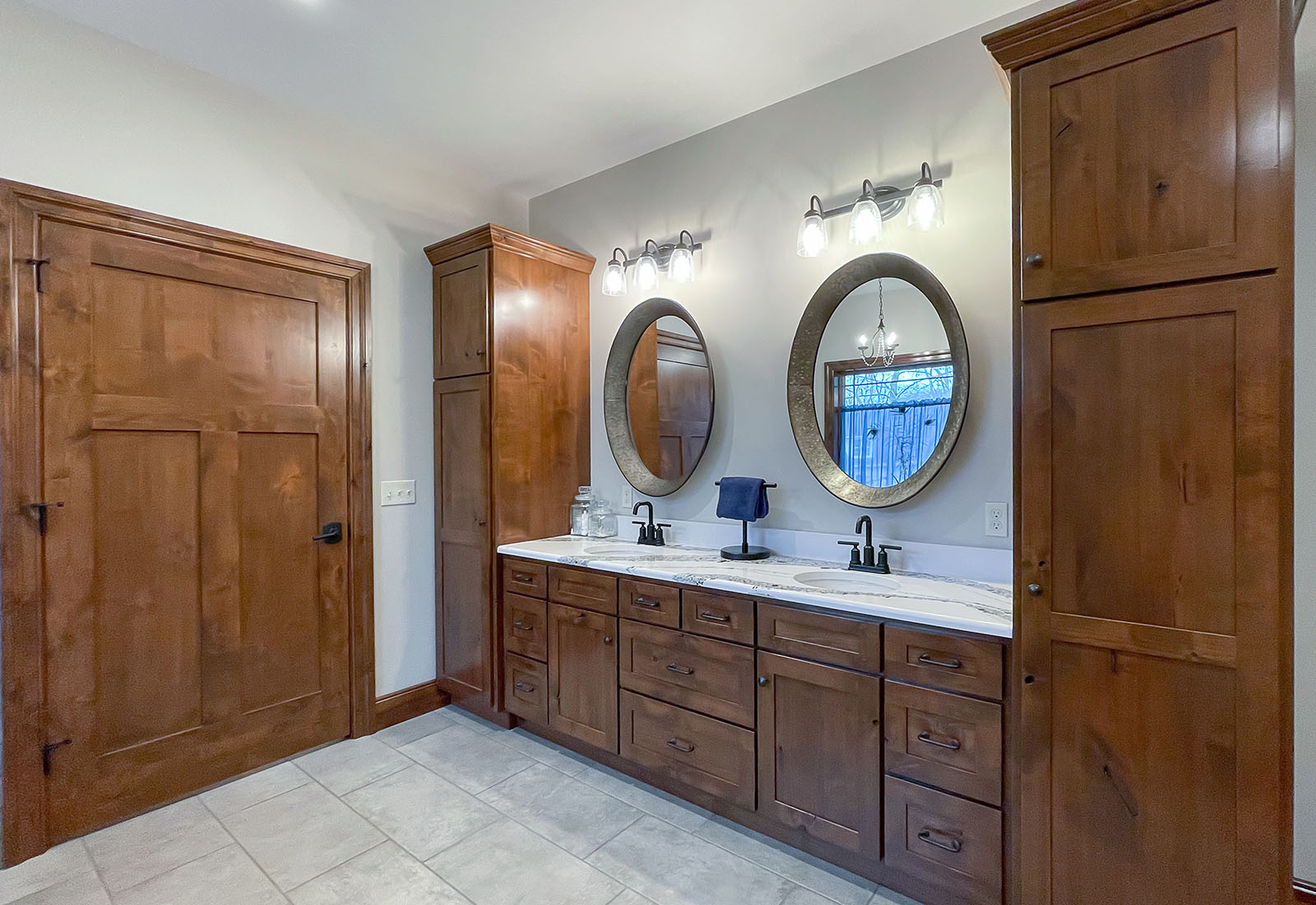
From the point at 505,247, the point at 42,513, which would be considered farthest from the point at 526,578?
the point at 42,513

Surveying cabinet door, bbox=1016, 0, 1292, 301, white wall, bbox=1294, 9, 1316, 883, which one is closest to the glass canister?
cabinet door, bbox=1016, 0, 1292, 301

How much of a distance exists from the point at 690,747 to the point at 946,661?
986 mm

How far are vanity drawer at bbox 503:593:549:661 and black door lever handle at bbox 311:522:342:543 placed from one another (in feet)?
2.59

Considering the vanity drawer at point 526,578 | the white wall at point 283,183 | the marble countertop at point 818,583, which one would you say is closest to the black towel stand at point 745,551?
the marble countertop at point 818,583

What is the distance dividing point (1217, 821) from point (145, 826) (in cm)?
317

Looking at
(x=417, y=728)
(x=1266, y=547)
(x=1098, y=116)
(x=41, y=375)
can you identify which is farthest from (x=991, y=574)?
(x=41, y=375)

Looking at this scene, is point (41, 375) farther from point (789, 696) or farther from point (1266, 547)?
point (1266, 547)

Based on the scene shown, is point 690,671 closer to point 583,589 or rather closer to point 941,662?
point 583,589

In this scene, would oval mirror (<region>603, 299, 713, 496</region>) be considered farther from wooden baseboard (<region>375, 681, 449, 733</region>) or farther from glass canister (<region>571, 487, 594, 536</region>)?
wooden baseboard (<region>375, 681, 449, 733</region>)

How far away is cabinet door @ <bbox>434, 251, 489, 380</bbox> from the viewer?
295 centimetres

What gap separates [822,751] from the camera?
191 centimetres

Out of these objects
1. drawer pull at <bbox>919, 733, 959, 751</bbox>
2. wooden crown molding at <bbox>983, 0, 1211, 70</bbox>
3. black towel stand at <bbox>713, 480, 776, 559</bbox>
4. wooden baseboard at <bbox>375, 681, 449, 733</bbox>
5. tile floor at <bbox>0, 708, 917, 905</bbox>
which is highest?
wooden crown molding at <bbox>983, 0, 1211, 70</bbox>

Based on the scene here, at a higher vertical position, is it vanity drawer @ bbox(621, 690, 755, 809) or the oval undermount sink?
the oval undermount sink

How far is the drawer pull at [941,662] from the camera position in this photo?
167cm
